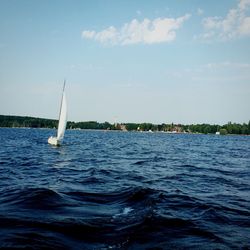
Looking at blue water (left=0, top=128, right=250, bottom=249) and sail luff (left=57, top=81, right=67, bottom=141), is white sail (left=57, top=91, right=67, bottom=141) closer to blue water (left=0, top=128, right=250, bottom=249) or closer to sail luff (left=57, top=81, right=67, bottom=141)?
sail luff (left=57, top=81, right=67, bottom=141)

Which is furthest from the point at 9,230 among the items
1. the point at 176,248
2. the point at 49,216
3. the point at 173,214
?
the point at 173,214

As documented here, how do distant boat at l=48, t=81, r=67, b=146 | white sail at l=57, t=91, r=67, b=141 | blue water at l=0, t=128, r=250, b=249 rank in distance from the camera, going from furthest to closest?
white sail at l=57, t=91, r=67, b=141 < distant boat at l=48, t=81, r=67, b=146 < blue water at l=0, t=128, r=250, b=249

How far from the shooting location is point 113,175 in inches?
865

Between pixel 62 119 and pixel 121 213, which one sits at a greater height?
pixel 62 119

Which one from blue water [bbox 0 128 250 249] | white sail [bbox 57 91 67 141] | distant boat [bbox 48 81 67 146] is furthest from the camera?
white sail [bbox 57 91 67 141]

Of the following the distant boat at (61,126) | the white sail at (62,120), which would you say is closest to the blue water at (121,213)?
the distant boat at (61,126)

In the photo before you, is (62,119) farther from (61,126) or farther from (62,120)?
(61,126)

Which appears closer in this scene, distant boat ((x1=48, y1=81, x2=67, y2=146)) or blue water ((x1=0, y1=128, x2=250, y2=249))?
blue water ((x1=0, y1=128, x2=250, y2=249))

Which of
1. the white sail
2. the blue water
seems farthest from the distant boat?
the blue water

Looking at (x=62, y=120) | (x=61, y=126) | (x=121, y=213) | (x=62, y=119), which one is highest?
(x=62, y=119)

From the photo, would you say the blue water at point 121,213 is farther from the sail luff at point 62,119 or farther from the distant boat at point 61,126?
Answer: the sail luff at point 62,119

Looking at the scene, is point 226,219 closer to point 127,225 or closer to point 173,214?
point 173,214

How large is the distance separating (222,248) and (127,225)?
316 centimetres

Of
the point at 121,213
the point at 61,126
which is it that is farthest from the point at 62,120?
the point at 121,213
